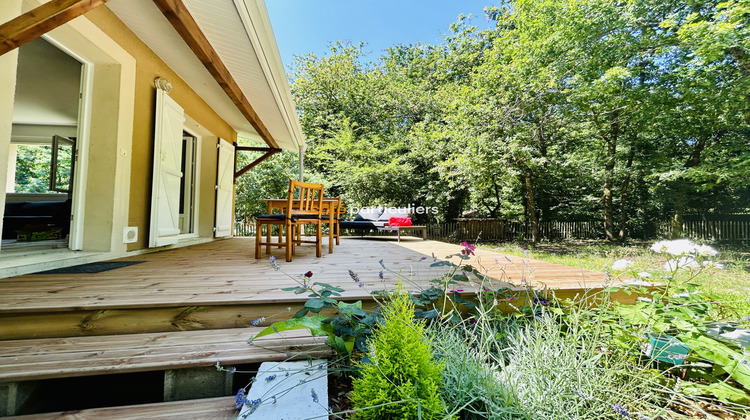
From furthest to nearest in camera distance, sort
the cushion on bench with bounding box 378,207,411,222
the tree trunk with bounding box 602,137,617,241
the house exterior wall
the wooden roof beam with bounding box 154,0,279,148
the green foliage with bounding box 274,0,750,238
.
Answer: the tree trunk with bounding box 602,137,617,241 → the cushion on bench with bounding box 378,207,411,222 → the green foliage with bounding box 274,0,750,238 → the house exterior wall → the wooden roof beam with bounding box 154,0,279,148

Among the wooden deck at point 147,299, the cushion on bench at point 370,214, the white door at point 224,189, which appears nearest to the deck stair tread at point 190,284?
the wooden deck at point 147,299

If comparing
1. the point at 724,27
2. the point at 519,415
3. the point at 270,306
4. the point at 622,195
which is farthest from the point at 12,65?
the point at 622,195

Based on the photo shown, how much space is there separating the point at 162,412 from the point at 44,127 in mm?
7580

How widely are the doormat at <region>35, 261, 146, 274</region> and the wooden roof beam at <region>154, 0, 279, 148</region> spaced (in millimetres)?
2098

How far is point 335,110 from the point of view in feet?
43.6

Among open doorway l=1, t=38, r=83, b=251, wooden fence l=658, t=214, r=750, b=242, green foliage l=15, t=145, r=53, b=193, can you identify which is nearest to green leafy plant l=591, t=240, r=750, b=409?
open doorway l=1, t=38, r=83, b=251

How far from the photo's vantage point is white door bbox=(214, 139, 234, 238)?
5645mm

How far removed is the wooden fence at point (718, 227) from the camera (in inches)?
377

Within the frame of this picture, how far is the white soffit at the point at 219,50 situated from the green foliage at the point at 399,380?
8.78ft

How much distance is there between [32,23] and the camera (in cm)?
168

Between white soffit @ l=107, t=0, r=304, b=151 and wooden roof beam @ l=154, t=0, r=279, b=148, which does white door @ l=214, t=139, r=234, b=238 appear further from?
wooden roof beam @ l=154, t=0, r=279, b=148

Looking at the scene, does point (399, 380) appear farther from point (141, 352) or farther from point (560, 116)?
point (560, 116)

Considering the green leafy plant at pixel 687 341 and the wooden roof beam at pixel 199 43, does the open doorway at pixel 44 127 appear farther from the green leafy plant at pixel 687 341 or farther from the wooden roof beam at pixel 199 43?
the green leafy plant at pixel 687 341

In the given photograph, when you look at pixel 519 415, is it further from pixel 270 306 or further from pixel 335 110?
pixel 335 110
